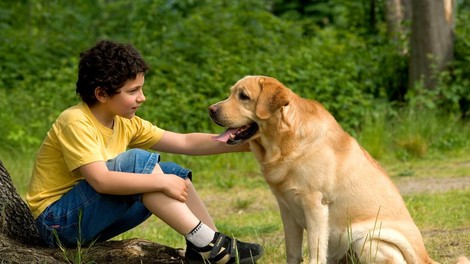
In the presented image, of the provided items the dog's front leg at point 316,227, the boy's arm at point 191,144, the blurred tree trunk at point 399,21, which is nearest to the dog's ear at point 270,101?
the boy's arm at point 191,144

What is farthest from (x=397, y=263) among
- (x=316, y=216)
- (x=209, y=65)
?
(x=209, y=65)

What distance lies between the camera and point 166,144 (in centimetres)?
539

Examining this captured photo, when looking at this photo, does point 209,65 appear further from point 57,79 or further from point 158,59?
point 57,79

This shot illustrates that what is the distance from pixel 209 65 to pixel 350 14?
3530 mm

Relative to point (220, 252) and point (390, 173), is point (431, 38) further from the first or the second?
point (220, 252)

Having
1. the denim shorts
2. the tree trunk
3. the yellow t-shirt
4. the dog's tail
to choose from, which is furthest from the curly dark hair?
the dog's tail

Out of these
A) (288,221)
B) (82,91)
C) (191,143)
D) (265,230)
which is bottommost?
(265,230)

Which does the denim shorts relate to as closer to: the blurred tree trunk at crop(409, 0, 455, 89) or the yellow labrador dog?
the yellow labrador dog

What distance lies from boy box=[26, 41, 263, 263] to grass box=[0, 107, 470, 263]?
0.90 m

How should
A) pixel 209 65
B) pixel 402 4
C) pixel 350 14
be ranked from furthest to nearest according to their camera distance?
pixel 350 14
pixel 402 4
pixel 209 65

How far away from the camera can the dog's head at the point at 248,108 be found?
16.2ft

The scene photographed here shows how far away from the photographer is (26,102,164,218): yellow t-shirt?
4.65 metres

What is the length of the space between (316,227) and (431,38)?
790 centimetres

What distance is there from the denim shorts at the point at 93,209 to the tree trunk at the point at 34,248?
0.09 metres
